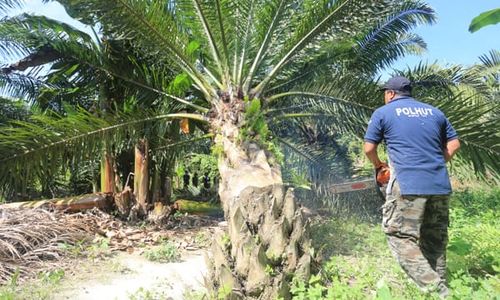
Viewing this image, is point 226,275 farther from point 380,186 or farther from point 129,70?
point 129,70

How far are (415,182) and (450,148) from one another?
1.69 feet

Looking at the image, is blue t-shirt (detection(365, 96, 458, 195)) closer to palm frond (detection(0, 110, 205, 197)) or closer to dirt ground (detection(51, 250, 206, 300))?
dirt ground (detection(51, 250, 206, 300))

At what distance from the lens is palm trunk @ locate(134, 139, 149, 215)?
7367 millimetres

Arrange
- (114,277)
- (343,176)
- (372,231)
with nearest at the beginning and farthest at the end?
(114,277) → (372,231) → (343,176)

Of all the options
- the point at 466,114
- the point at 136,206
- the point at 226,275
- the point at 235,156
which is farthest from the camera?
the point at 136,206

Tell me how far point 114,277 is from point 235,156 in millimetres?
1778

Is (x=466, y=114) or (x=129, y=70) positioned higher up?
(x=129, y=70)

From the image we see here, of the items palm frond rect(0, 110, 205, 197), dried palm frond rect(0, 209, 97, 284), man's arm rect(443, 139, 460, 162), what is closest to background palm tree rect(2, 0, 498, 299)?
palm frond rect(0, 110, 205, 197)

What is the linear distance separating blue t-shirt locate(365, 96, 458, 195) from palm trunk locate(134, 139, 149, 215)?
447cm

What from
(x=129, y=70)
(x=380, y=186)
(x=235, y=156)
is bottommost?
(x=380, y=186)

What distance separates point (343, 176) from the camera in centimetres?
774

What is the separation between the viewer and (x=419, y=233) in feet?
11.5

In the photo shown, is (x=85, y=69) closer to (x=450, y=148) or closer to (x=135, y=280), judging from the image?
(x=135, y=280)

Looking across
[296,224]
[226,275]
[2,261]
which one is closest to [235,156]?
[296,224]
